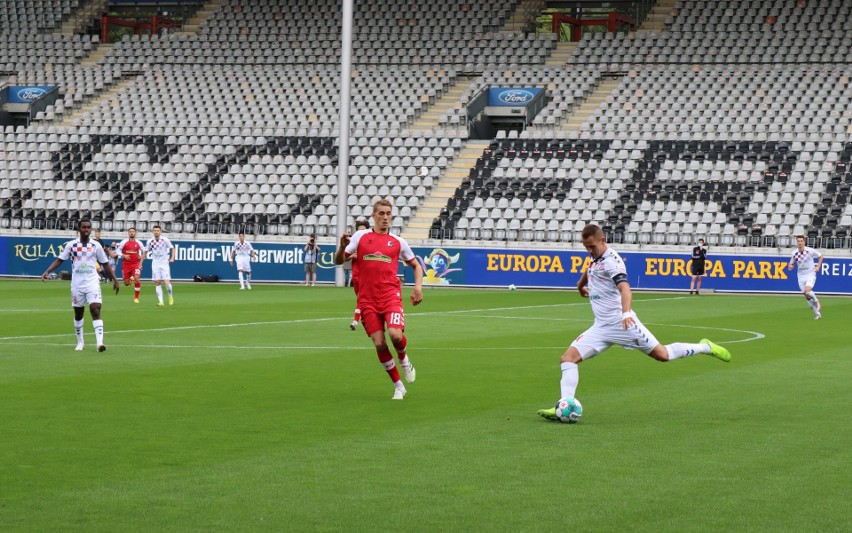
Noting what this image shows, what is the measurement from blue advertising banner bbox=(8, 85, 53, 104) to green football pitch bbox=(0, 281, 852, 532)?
41095 millimetres

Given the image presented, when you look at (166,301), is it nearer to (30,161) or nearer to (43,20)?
(30,161)

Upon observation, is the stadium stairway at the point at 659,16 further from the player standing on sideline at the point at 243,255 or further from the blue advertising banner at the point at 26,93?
the blue advertising banner at the point at 26,93

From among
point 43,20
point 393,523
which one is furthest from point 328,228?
point 393,523

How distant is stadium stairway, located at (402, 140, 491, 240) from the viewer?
5025cm

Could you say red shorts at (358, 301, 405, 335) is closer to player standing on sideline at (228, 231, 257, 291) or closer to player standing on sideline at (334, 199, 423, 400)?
player standing on sideline at (334, 199, 423, 400)

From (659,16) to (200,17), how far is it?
74.7 feet

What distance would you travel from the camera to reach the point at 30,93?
6219 centimetres

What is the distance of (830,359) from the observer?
1992cm

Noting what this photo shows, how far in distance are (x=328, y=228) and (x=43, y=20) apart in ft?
84.8

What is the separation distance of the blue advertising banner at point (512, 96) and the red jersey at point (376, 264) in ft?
139

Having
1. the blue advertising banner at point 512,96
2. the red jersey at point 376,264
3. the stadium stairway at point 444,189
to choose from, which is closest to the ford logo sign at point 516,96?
the blue advertising banner at point 512,96

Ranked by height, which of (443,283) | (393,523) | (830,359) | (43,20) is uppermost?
(43,20)

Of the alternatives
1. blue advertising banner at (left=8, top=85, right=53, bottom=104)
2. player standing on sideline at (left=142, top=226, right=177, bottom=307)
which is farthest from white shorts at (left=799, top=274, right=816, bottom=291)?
blue advertising banner at (left=8, top=85, right=53, bottom=104)

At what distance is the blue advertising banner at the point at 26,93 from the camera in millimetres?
61906
